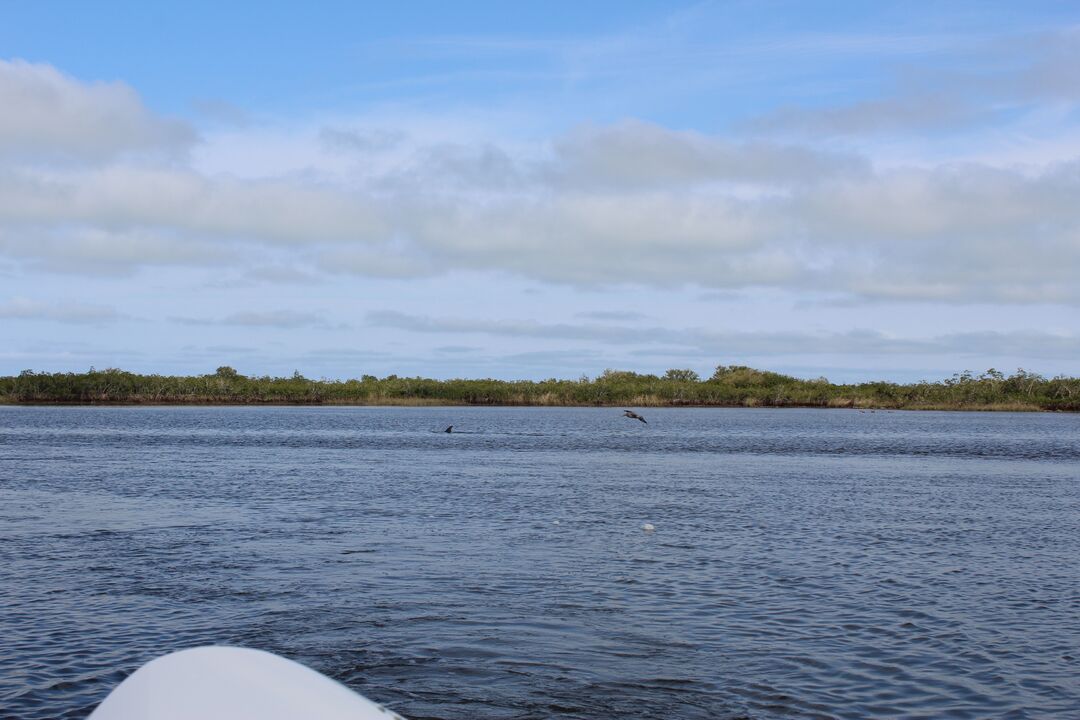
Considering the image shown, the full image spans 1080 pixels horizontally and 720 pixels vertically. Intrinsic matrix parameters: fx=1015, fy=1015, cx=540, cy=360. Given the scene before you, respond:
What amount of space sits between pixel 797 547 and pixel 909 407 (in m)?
181

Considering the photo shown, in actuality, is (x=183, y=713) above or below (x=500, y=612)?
above

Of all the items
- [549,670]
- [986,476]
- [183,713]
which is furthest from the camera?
[986,476]

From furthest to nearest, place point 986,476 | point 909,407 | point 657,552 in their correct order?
point 909,407, point 986,476, point 657,552

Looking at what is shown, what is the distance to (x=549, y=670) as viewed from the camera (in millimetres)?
13711

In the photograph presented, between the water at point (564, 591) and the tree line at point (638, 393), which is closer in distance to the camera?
the water at point (564, 591)

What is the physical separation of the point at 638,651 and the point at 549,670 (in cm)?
166

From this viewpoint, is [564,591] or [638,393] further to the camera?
[638,393]

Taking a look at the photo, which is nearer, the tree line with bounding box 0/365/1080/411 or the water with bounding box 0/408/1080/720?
the water with bounding box 0/408/1080/720

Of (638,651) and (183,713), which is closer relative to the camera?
(183,713)

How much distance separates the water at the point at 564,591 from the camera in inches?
515

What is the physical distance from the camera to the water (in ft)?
42.9

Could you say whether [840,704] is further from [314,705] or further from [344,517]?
[344,517]

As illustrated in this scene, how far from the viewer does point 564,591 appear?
18969mm

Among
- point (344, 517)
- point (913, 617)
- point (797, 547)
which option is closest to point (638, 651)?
point (913, 617)
